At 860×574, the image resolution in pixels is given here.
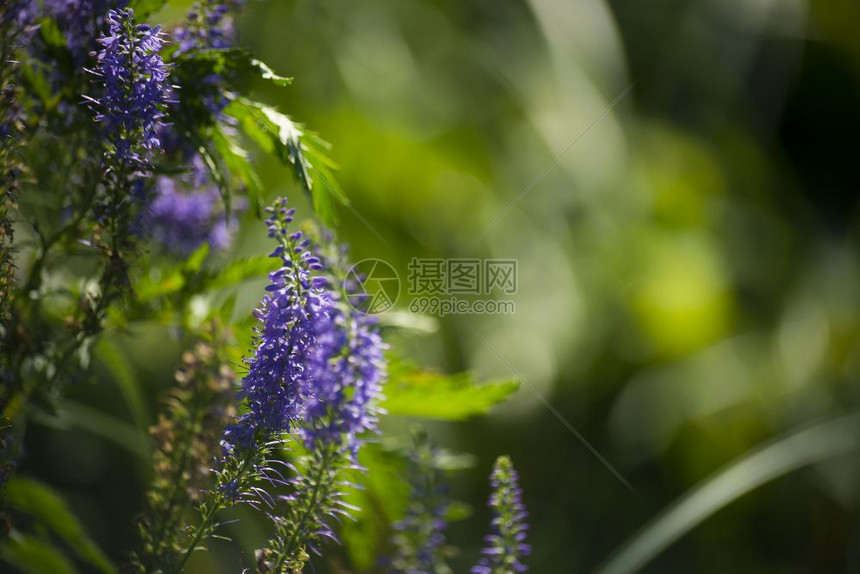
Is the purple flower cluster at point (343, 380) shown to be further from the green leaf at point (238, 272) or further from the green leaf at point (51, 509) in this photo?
the green leaf at point (51, 509)

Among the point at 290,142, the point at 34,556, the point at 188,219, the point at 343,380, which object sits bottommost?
the point at 34,556

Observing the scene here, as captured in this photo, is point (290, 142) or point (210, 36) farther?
point (210, 36)

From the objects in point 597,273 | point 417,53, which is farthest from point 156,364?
point 417,53

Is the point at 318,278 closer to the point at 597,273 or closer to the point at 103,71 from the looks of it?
the point at 103,71

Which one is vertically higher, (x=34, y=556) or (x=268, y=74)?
(x=268, y=74)

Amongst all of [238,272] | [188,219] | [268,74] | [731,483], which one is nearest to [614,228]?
[731,483]

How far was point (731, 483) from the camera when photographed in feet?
3.34

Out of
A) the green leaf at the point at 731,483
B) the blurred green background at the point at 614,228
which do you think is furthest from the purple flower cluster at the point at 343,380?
the blurred green background at the point at 614,228

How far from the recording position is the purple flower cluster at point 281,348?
0.44 metres

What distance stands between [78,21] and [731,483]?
0.89 meters

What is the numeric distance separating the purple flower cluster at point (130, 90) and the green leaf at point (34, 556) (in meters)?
0.30

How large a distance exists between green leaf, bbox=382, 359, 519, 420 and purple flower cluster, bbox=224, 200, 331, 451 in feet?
0.65

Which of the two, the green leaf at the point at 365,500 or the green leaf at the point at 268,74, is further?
the green leaf at the point at 365,500

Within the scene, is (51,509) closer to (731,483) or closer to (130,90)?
(130,90)
